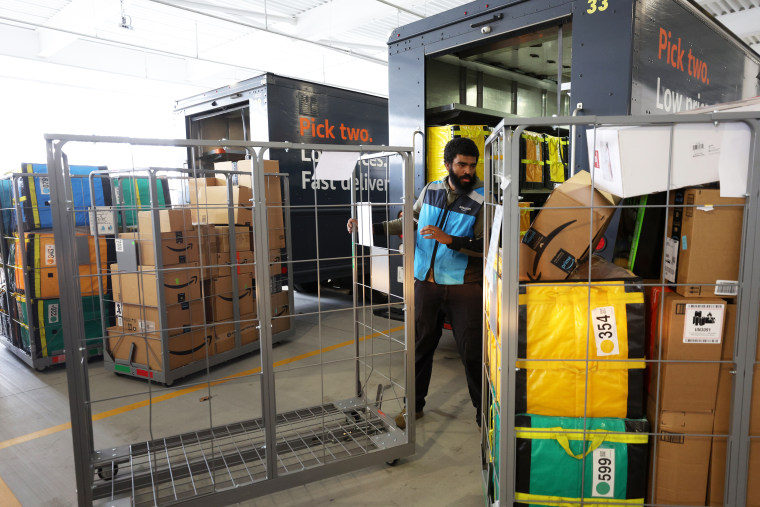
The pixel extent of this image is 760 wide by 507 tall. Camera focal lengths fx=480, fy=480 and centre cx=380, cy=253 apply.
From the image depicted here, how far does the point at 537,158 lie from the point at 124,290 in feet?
12.9

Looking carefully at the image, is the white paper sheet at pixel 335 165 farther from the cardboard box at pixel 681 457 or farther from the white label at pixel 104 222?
the white label at pixel 104 222

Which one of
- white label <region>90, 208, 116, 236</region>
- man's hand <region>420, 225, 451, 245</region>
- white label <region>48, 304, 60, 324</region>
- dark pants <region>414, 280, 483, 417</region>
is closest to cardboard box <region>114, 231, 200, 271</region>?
white label <region>90, 208, 116, 236</region>

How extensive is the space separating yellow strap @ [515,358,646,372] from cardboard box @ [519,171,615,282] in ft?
1.00

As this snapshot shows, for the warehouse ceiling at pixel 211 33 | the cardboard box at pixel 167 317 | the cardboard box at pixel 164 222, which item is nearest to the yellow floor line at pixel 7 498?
the cardboard box at pixel 167 317

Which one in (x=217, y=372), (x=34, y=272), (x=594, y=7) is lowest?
(x=217, y=372)

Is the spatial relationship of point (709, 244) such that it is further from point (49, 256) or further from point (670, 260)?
point (49, 256)

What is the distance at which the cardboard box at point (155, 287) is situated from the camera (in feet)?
13.2

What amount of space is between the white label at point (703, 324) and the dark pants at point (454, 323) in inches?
55.2

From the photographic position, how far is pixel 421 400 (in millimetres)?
3361

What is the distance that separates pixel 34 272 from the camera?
14.5ft

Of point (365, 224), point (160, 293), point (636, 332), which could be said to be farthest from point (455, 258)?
point (160, 293)

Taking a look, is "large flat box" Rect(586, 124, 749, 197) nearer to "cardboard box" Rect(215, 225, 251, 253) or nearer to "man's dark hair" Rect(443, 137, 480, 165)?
"man's dark hair" Rect(443, 137, 480, 165)

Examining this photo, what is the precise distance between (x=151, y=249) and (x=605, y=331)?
3656 millimetres

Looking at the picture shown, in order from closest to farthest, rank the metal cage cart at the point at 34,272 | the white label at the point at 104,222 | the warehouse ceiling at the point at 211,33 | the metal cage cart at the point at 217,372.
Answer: the metal cage cart at the point at 217,372 < the metal cage cart at the point at 34,272 < the white label at the point at 104,222 < the warehouse ceiling at the point at 211,33
